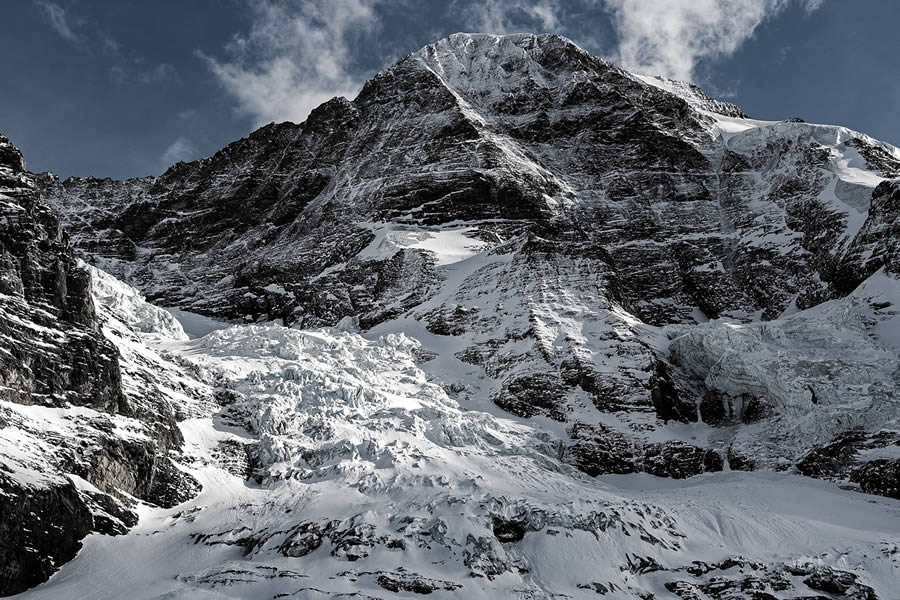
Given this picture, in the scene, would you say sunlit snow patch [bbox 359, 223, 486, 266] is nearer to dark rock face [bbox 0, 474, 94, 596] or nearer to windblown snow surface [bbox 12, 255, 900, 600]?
windblown snow surface [bbox 12, 255, 900, 600]

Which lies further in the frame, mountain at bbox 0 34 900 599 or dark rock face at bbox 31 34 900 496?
dark rock face at bbox 31 34 900 496

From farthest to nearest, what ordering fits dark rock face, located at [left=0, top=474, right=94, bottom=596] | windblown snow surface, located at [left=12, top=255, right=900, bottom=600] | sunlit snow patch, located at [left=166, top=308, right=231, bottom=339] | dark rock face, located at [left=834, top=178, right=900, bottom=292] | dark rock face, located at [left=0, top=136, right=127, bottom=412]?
1. sunlit snow patch, located at [left=166, top=308, right=231, bottom=339]
2. dark rock face, located at [left=834, top=178, right=900, bottom=292]
3. dark rock face, located at [left=0, top=136, right=127, bottom=412]
4. windblown snow surface, located at [left=12, top=255, right=900, bottom=600]
5. dark rock face, located at [left=0, top=474, right=94, bottom=596]

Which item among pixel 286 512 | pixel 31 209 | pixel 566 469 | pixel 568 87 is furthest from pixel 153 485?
pixel 568 87

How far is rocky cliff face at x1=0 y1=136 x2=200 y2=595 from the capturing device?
52812 millimetres

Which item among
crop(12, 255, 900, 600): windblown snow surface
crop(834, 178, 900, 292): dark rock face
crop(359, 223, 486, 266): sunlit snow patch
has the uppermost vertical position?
crop(359, 223, 486, 266): sunlit snow patch

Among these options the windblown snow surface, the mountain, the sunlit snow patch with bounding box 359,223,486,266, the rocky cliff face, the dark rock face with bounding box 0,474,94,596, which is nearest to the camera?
the dark rock face with bounding box 0,474,94,596

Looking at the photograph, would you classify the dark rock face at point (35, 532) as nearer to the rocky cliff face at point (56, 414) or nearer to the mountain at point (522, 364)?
the rocky cliff face at point (56, 414)

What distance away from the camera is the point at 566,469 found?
8000cm

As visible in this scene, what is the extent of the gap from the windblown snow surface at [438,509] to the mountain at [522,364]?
26 cm

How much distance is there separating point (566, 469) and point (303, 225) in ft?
306

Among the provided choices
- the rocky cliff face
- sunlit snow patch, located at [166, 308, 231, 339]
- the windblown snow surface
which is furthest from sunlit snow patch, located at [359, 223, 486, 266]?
the rocky cliff face

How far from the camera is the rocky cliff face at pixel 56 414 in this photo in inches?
2079

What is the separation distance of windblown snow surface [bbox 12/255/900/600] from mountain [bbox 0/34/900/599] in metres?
0.26

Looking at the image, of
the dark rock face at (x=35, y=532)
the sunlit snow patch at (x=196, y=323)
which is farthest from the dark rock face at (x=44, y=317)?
the sunlit snow patch at (x=196, y=323)
